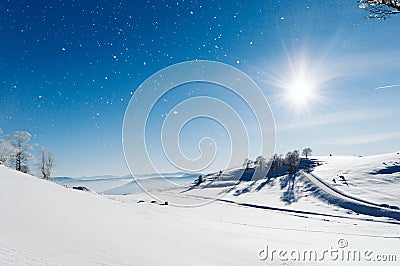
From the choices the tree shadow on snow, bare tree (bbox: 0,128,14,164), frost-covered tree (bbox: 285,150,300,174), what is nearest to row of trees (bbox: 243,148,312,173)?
frost-covered tree (bbox: 285,150,300,174)

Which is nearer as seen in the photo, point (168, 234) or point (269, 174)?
point (168, 234)

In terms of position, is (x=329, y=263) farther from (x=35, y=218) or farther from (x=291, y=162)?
(x=291, y=162)

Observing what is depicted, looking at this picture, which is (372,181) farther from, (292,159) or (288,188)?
(292,159)

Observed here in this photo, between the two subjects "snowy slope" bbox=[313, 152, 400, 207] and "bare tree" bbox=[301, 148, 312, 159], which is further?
"bare tree" bbox=[301, 148, 312, 159]

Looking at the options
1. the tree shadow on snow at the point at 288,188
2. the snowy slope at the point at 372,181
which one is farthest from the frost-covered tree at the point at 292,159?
the snowy slope at the point at 372,181

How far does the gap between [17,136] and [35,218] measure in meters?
51.4

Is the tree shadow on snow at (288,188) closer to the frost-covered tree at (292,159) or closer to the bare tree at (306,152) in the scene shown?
the frost-covered tree at (292,159)

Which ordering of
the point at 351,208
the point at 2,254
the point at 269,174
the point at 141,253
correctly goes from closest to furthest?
1. the point at 2,254
2. the point at 141,253
3. the point at 351,208
4. the point at 269,174

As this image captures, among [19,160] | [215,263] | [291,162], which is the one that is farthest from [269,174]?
[215,263]

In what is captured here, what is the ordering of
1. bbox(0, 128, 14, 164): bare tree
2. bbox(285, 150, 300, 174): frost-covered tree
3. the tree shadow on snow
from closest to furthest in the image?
bbox(0, 128, 14, 164): bare tree, the tree shadow on snow, bbox(285, 150, 300, 174): frost-covered tree

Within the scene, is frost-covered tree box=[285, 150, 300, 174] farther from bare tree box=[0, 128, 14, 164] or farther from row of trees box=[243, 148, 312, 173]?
bare tree box=[0, 128, 14, 164]

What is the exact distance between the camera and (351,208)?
143 ft

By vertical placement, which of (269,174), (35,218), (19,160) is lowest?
(269,174)

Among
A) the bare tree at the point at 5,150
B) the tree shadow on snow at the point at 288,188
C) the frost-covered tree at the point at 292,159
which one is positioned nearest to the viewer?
the bare tree at the point at 5,150
